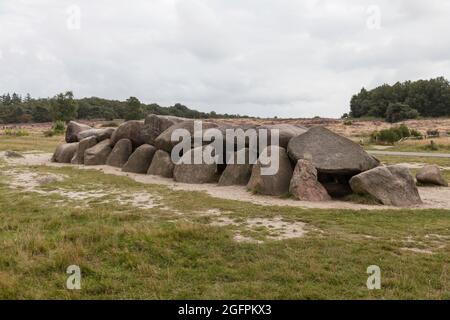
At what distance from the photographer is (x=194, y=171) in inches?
673

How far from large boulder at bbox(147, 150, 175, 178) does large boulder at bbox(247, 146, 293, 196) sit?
509cm

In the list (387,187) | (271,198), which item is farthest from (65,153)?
(387,187)

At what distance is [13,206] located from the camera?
1133 centimetres

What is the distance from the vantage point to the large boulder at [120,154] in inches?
870

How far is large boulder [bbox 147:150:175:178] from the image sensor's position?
18656 millimetres

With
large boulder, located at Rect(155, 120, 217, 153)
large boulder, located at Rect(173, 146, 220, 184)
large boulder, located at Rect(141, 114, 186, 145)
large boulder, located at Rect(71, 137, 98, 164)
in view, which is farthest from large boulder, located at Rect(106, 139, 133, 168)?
large boulder, located at Rect(173, 146, 220, 184)

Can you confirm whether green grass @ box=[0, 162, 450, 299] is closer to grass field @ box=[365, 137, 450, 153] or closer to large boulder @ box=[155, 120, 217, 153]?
large boulder @ box=[155, 120, 217, 153]

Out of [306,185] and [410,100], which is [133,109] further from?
[306,185]

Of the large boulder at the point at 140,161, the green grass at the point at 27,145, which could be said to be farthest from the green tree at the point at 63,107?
the large boulder at the point at 140,161

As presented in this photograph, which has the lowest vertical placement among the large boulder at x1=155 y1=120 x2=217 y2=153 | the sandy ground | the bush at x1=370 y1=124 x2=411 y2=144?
the sandy ground

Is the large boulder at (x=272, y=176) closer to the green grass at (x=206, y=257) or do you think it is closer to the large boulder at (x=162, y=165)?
the green grass at (x=206, y=257)
